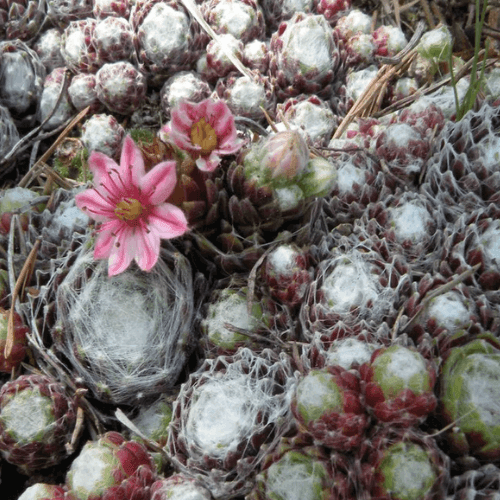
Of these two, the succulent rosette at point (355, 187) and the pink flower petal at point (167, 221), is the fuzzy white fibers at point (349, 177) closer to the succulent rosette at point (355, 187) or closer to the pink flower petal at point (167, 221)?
the succulent rosette at point (355, 187)

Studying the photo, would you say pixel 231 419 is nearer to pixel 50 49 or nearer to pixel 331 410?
pixel 331 410

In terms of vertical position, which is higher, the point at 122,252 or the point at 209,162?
the point at 209,162

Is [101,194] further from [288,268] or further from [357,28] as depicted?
[357,28]

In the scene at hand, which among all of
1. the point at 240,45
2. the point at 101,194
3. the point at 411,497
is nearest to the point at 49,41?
the point at 240,45

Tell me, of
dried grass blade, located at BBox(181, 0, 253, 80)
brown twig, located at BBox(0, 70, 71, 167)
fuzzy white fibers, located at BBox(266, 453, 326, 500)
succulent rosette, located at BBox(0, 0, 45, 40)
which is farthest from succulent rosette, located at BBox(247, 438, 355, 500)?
succulent rosette, located at BBox(0, 0, 45, 40)

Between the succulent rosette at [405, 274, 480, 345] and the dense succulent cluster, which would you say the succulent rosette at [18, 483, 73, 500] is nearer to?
the dense succulent cluster

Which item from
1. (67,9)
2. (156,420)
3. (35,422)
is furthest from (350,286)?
(67,9)

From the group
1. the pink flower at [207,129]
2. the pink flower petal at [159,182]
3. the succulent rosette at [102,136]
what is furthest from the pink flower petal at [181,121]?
the succulent rosette at [102,136]
